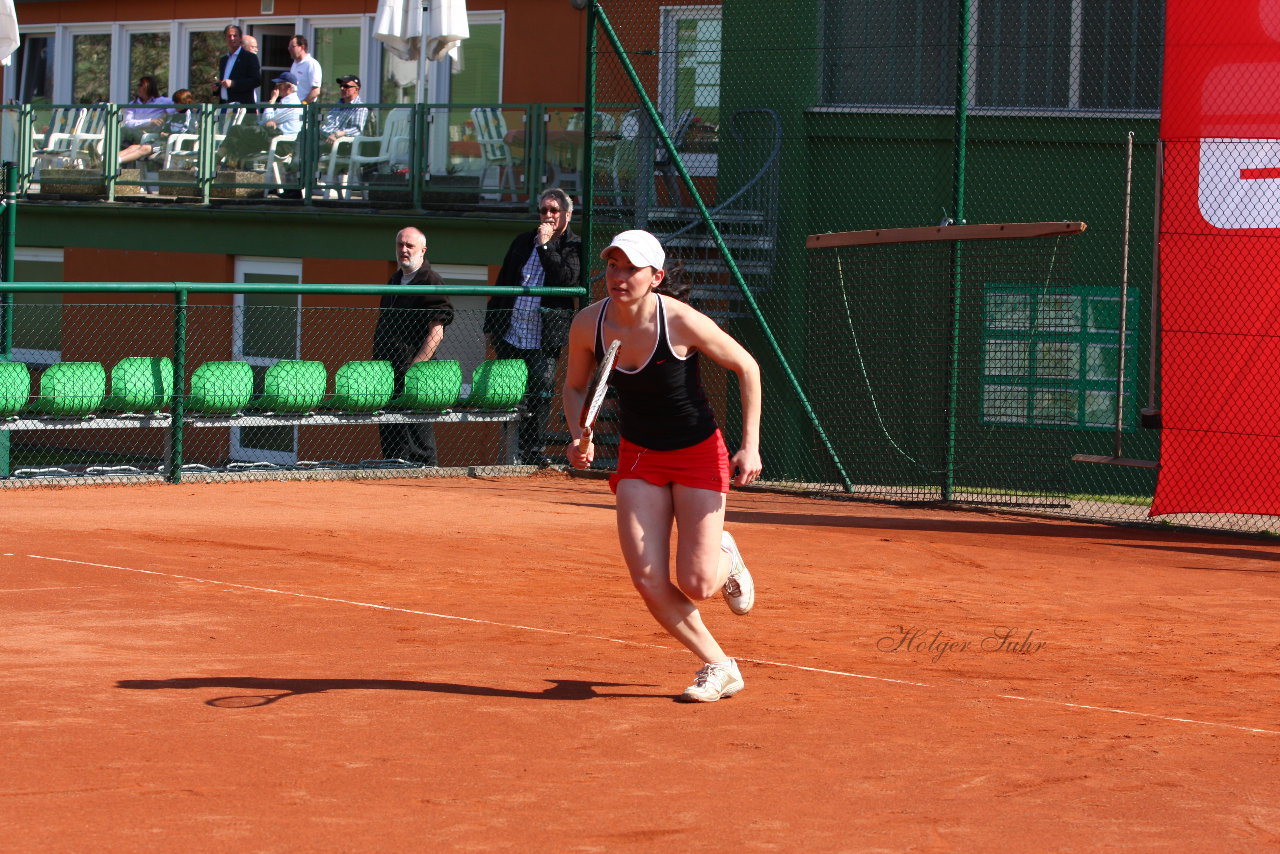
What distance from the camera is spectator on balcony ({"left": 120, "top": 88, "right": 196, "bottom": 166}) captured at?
2070 centimetres

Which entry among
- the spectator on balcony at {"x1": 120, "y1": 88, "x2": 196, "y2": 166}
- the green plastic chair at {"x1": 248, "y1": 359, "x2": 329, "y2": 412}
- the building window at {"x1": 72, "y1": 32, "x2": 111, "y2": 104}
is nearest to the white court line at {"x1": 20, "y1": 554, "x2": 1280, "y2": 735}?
the green plastic chair at {"x1": 248, "y1": 359, "x2": 329, "y2": 412}

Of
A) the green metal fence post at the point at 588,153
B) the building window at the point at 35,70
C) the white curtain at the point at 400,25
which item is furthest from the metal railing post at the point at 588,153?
the building window at the point at 35,70

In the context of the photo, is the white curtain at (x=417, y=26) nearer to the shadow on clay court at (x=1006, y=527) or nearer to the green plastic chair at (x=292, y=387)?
the green plastic chair at (x=292, y=387)

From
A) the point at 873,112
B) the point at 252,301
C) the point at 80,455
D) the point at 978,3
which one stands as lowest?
the point at 80,455

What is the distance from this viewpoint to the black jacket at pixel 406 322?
14633 millimetres

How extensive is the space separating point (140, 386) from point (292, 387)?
3.92 feet

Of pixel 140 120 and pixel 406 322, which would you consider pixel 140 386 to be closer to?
pixel 406 322

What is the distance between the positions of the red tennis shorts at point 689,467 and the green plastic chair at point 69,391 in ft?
24.2

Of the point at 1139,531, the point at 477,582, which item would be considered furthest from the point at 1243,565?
the point at 477,582

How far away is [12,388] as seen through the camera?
12.8 meters

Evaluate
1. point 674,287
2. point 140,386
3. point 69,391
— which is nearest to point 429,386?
point 140,386

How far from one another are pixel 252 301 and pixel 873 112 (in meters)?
9.90

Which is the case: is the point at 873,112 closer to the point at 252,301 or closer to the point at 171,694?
the point at 252,301

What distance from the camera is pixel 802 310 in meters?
17.1
